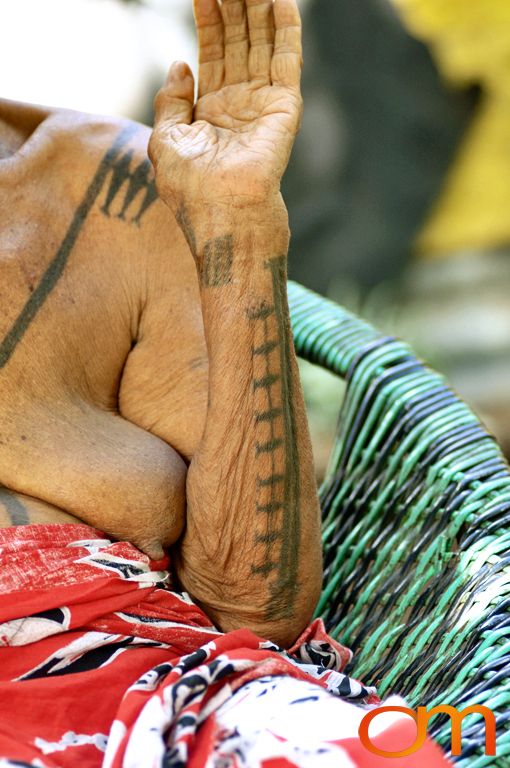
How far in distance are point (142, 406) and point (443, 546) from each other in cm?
53

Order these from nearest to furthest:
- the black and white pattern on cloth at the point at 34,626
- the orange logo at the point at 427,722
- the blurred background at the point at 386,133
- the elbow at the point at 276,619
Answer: the orange logo at the point at 427,722 → the black and white pattern on cloth at the point at 34,626 → the elbow at the point at 276,619 → the blurred background at the point at 386,133

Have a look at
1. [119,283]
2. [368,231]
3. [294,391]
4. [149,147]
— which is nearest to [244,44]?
[149,147]

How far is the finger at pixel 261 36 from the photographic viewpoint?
1503 mm

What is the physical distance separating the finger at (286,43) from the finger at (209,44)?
101mm

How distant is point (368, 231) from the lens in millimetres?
3771

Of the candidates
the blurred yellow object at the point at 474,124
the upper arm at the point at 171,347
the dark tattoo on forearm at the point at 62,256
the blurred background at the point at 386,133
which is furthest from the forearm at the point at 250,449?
the blurred yellow object at the point at 474,124

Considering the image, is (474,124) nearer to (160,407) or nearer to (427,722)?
(160,407)

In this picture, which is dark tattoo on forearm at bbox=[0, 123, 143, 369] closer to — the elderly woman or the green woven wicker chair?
the elderly woman

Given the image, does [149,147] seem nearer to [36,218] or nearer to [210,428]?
[36,218]

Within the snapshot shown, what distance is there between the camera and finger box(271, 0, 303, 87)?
1478 millimetres

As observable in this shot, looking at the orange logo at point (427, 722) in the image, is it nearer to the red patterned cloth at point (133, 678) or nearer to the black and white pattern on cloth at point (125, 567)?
the red patterned cloth at point (133, 678)

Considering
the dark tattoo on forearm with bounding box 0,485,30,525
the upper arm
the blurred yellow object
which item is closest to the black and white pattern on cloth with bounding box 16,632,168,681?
the dark tattoo on forearm with bounding box 0,485,30,525

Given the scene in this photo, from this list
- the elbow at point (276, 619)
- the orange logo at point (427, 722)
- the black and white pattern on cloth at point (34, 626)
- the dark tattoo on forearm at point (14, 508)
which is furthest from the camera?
the elbow at point (276, 619)

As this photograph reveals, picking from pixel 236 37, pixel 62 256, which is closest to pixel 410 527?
pixel 62 256
